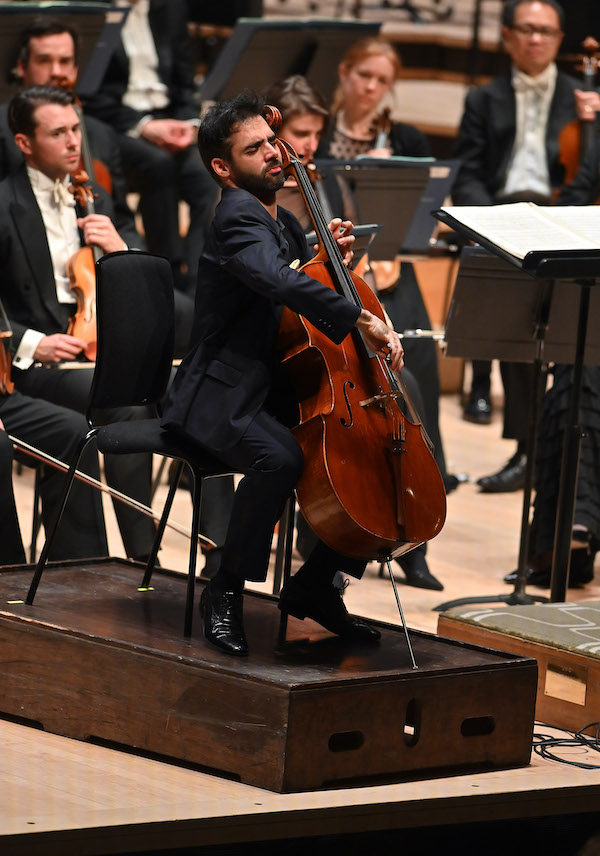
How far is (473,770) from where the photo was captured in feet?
8.89

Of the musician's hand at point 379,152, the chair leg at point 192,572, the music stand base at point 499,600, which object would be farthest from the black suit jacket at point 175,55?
the chair leg at point 192,572

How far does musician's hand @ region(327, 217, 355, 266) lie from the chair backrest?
0.39 m

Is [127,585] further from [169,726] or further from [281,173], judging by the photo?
[281,173]

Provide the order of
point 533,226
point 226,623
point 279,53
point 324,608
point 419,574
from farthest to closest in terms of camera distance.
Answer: point 279,53 → point 419,574 → point 533,226 → point 324,608 → point 226,623

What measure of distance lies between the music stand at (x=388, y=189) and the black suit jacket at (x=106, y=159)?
0.61 metres

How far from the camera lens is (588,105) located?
4938 mm

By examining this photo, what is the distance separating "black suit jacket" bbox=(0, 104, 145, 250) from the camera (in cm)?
418

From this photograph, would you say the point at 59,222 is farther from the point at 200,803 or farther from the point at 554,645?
the point at 200,803

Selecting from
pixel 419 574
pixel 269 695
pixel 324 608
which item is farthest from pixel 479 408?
pixel 269 695

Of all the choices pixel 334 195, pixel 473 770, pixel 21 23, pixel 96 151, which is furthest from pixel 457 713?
pixel 21 23

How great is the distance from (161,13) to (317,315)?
11.4 feet

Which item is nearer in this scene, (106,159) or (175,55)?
(106,159)

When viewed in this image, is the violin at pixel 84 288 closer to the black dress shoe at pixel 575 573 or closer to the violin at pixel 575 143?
the black dress shoe at pixel 575 573

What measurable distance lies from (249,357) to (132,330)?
1.05 ft
